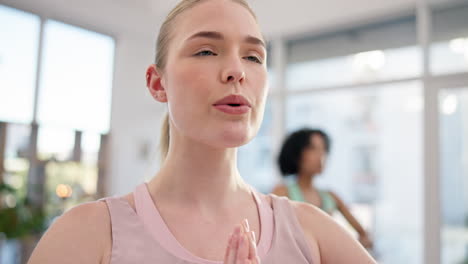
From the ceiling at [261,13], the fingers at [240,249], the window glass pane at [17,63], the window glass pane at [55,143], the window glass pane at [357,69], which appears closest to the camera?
the fingers at [240,249]

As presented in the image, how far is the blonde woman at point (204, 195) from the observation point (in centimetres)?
69

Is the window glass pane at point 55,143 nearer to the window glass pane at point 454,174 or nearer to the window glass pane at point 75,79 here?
the window glass pane at point 75,79

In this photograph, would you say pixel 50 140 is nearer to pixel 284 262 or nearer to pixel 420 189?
pixel 420 189

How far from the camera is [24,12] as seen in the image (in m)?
4.43

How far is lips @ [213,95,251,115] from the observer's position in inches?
28.2

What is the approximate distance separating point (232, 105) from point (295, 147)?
1.77m

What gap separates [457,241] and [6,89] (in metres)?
4.69

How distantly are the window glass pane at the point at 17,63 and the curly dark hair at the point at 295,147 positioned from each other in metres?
3.22

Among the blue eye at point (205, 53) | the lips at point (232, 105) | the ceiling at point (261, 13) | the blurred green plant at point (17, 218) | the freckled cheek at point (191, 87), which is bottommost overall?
the blurred green plant at point (17, 218)

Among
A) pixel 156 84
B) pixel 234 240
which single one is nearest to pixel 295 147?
pixel 156 84

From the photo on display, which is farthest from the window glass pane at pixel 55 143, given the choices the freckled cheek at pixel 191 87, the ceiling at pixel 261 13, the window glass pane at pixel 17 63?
the freckled cheek at pixel 191 87

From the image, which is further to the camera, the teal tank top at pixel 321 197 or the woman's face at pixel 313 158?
the woman's face at pixel 313 158

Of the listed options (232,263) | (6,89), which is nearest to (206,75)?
(232,263)

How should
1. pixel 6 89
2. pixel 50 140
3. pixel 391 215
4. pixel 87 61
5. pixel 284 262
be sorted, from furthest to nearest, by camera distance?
pixel 87 61, pixel 50 140, pixel 6 89, pixel 391 215, pixel 284 262
